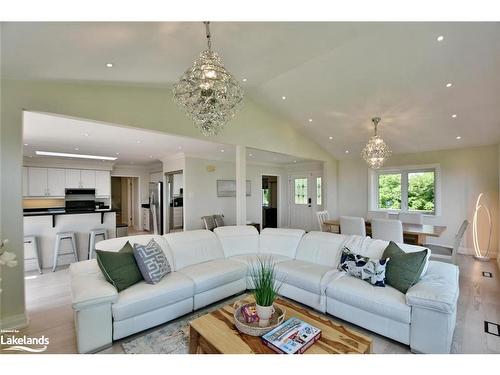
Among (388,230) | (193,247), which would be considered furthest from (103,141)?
(388,230)

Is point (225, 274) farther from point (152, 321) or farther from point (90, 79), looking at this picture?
point (90, 79)

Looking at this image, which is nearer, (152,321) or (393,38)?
(152,321)

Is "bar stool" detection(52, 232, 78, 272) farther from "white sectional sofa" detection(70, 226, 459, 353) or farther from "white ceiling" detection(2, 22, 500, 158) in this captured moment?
"white ceiling" detection(2, 22, 500, 158)

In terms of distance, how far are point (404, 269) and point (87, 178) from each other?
779cm

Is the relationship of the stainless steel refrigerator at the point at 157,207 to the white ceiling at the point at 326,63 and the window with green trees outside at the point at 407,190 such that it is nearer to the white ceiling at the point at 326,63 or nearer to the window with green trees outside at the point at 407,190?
the white ceiling at the point at 326,63

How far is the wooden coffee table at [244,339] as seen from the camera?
1.44 m

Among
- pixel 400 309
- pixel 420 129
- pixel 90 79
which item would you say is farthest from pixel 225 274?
pixel 420 129

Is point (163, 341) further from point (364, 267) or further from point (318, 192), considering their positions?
point (318, 192)

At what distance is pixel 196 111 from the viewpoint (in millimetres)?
1957

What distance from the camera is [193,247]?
10.0ft

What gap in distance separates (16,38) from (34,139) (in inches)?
138

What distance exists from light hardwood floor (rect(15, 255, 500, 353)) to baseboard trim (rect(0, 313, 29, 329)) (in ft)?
0.21

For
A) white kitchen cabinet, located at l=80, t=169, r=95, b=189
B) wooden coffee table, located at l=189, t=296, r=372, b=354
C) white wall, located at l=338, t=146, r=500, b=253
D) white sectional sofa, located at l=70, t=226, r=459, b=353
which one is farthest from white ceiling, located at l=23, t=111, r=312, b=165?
white wall, located at l=338, t=146, r=500, b=253

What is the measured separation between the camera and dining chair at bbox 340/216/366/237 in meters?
3.77
